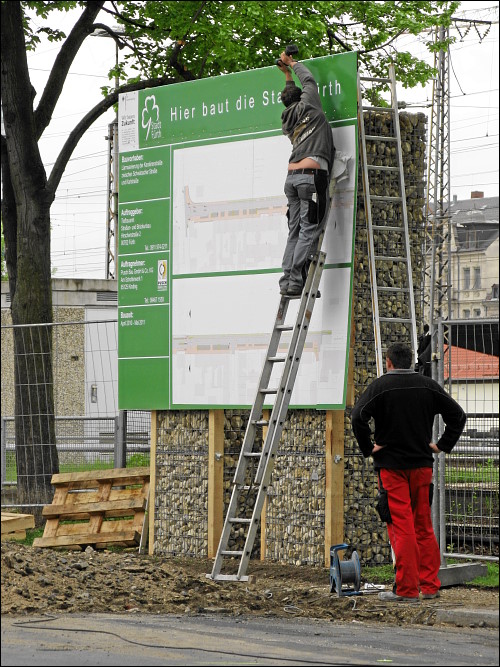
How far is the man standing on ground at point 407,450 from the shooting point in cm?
977

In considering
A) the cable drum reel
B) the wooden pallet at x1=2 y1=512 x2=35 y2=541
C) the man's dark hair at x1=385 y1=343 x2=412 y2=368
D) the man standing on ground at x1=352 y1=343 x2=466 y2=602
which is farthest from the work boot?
the wooden pallet at x1=2 y1=512 x2=35 y2=541

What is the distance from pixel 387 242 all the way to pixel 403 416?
113 inches

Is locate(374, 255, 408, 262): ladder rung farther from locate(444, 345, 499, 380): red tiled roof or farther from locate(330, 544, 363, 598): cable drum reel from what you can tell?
locate(330, 544, 363, 598): cable drum reel

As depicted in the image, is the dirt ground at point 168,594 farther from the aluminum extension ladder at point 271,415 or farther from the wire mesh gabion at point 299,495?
the wire mesh gabion at point 299,495

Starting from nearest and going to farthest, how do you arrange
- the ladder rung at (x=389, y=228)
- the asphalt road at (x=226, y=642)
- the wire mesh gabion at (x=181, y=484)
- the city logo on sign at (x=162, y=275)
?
the asphalt road at (x=226, y=642) → the ladder rung at (x=389, y=228) → the wire mesh gabion at (x=181, y=484) → the city logo on sign at (x=162, y=275)

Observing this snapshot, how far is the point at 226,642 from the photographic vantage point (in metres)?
8.10

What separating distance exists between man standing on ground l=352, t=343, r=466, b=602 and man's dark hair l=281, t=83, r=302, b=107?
9.86ft

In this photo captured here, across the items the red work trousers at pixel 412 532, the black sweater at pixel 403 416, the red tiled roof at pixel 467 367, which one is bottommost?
the red work trousers at pixel 412 532

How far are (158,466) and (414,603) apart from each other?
442cm

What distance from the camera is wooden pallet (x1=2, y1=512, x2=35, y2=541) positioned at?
47.1 feet

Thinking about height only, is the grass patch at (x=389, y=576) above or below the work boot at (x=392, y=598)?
below

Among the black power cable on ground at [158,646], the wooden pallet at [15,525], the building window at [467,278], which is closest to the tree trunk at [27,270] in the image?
the wooden pallet at [15,525]

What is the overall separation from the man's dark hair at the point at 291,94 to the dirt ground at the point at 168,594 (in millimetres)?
4384

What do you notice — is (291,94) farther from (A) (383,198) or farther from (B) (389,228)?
(B) (389,228)
